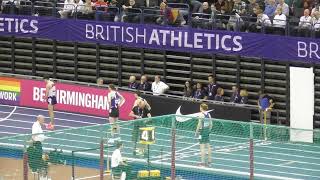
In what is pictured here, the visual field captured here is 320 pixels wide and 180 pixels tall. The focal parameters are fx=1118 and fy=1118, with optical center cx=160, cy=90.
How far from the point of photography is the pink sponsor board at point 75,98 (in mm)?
38922

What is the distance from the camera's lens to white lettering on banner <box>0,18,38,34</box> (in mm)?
41750

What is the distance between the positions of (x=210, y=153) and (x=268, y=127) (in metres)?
2.35

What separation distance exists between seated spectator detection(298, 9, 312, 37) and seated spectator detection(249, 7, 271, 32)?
1.15 m

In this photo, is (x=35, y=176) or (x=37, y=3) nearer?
(x=35, y=176)

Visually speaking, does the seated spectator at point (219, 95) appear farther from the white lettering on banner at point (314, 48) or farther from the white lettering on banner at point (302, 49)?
the white lettering on banner at point (314, 48)

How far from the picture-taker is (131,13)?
39.2 m

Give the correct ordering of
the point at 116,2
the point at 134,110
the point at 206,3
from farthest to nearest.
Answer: the point at 116,2 → the point at 206,3 → the point at 134,110

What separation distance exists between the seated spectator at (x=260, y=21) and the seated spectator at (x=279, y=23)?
→ 8.8 inches

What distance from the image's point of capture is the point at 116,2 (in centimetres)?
4019

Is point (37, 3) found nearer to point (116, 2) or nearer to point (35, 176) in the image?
point (116, 2)

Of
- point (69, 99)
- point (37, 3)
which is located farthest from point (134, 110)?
point (37, 3)

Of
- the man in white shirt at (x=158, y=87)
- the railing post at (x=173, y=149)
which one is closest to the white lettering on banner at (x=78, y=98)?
the man in white shirt at (x=158, y=87)

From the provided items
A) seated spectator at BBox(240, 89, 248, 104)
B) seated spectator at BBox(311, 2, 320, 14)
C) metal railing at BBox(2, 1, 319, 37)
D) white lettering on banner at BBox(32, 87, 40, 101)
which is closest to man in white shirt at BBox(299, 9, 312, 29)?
metal railing at BBox(2, 1, 319, 37)

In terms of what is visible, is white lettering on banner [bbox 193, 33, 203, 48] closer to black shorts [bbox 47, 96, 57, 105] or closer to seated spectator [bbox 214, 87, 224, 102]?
seated spectator [bbox 214, 87, 224, 102]
